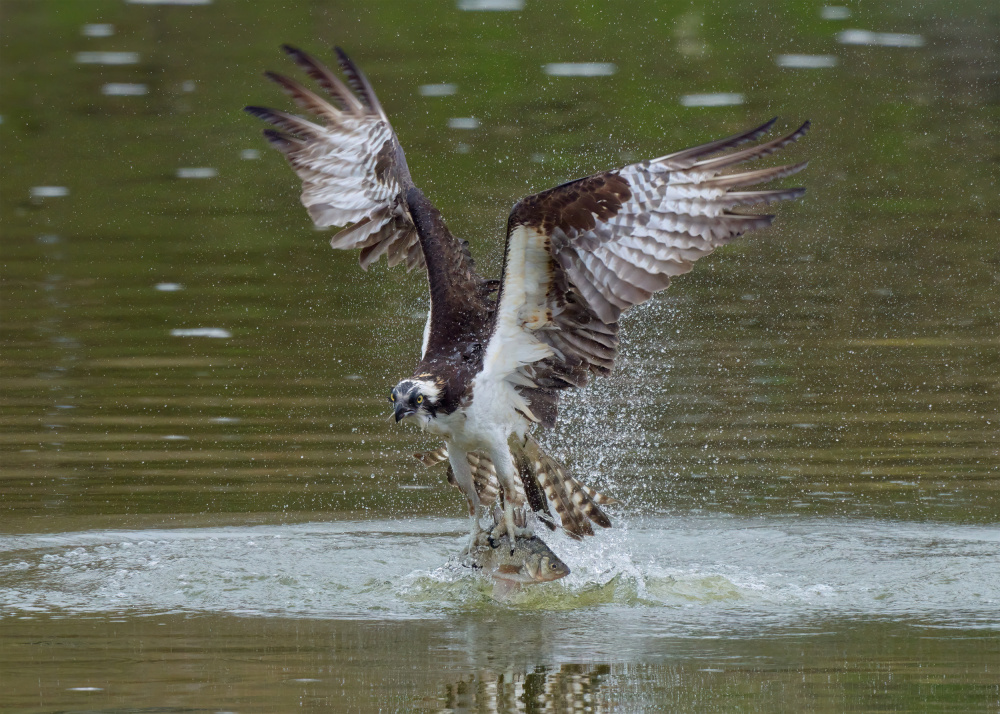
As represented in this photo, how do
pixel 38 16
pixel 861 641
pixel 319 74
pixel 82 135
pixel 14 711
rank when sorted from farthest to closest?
pixel 38 16 → pixel 82 135 → pixel 319 74 → pixel 861 641 → pixel 14 711

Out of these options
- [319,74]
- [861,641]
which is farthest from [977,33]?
[861,641]

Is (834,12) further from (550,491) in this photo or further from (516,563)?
(516,563)

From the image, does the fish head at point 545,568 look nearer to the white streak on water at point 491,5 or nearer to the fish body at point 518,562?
the fish body at point 518,562

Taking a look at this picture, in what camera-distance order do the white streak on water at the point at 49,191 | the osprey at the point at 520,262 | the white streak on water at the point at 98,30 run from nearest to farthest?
the osprey at the point at 520,262 → the white streak on water at the point at 49,191 → the white streak on water at the point at 98,30

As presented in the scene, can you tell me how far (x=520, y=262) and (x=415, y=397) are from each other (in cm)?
78

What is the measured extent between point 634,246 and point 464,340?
103 centimetres

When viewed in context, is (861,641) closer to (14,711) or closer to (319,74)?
(14,711)

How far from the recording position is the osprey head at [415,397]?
7.74 m

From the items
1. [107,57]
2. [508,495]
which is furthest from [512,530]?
[107,57]

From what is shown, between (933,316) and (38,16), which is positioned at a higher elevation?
(38,16)

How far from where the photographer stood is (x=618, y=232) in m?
7.66

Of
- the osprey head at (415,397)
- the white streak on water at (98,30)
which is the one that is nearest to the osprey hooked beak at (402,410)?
the osprey head at (415,397)

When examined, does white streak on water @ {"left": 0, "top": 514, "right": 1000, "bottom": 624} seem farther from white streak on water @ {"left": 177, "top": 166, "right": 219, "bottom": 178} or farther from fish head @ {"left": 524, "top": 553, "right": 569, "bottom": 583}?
white streak on water @ {"left": 177, "top": 166, "right": 219, "bottom": 178}

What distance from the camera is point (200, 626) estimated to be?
7.16m
